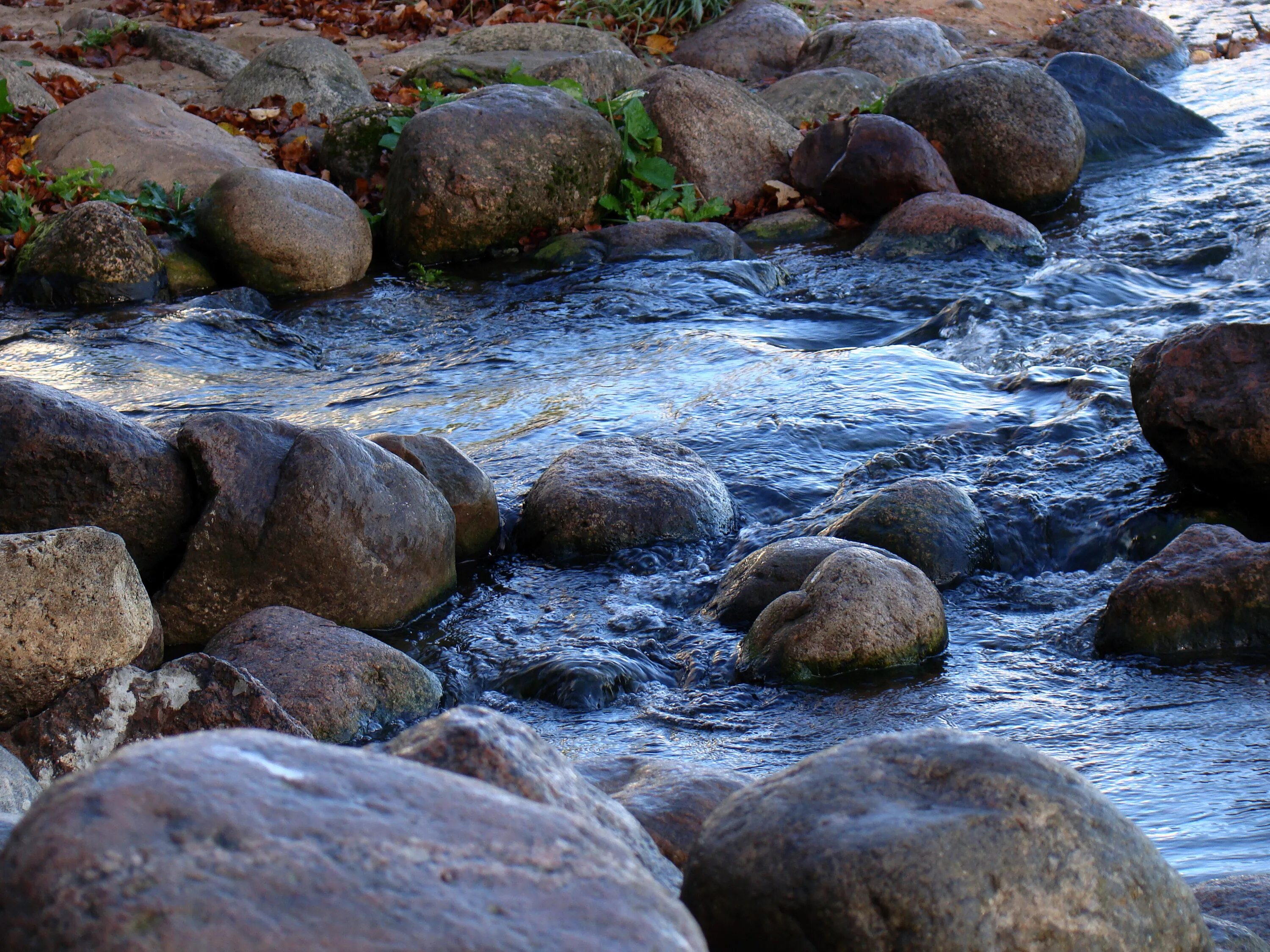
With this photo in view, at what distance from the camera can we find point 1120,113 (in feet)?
41.3

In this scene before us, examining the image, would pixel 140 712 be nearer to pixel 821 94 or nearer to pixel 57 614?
pixel 57 614

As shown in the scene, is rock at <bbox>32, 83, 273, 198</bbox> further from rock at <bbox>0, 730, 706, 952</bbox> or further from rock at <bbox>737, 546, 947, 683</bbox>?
rock at <bbox>0, 730, 706, 952</bbox>

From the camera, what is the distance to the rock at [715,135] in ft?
36.0

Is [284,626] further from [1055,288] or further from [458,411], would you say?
[1055,288]

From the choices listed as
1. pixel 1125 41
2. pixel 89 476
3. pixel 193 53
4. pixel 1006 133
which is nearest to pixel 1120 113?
pixel 1006 133

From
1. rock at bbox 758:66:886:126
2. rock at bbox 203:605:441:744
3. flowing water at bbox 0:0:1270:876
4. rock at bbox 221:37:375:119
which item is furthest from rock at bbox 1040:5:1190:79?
rock at bbox 203:605:441:744

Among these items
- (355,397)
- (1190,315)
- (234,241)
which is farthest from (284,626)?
(1190,315)

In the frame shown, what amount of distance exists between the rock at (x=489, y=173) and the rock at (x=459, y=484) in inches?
187

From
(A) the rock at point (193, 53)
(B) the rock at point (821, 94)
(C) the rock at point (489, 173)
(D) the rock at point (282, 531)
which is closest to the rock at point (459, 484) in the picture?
(D) the rock at point (282, 531)

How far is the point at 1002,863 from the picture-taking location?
2.08 m

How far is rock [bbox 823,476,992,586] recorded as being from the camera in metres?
4.96

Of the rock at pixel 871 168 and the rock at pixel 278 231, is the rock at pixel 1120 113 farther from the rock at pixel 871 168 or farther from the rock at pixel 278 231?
the rock at pixel 278 231

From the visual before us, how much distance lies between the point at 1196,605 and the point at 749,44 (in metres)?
11.9

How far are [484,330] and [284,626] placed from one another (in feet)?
15.2
